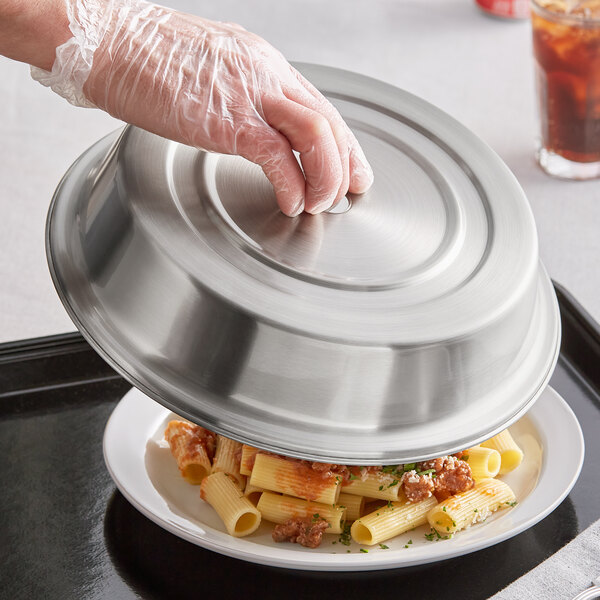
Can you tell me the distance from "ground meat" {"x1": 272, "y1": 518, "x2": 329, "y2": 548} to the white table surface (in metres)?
0.83

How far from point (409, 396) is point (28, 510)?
2.05 ft

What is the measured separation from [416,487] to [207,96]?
0.59 meters

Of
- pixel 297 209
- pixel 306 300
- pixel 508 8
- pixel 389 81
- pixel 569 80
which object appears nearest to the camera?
pixel 306 300

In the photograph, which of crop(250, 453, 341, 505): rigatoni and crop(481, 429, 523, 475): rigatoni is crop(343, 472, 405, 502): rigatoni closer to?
crop(250, 453, 341, 505): rigatoni

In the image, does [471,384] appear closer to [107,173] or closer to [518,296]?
[518,296]

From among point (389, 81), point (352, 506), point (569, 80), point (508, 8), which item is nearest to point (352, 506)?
point (352, 506)

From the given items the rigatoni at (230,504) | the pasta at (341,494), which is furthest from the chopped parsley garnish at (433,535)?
the rigatoni at (230,504)

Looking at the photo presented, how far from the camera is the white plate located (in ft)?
3.62

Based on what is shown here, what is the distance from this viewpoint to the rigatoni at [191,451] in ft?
4.15

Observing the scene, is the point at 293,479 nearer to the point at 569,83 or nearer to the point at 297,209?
the point at 297,209

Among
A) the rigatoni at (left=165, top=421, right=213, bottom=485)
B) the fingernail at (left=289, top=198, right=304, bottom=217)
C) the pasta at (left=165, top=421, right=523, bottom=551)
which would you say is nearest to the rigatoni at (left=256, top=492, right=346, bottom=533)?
the pasta at (left=165, top=421, right=523, bottom=551)

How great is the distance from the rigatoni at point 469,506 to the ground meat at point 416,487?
0.03 meters

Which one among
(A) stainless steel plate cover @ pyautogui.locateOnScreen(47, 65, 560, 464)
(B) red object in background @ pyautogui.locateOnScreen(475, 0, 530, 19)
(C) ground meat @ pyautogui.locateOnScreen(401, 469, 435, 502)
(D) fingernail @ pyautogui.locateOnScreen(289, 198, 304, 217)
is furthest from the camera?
(B) red object in background @ pyautogui.locateOnScreen(475, 0, 530, 19)

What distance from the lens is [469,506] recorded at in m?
1.17
